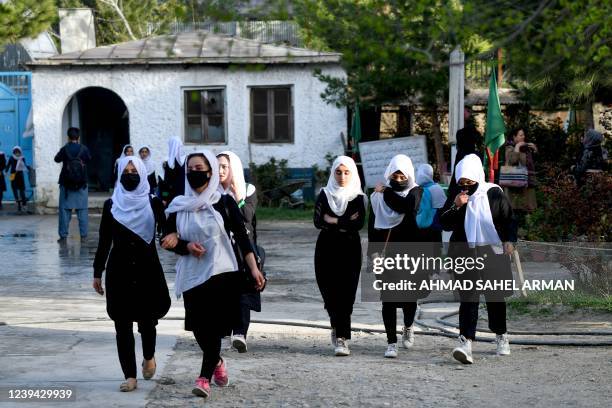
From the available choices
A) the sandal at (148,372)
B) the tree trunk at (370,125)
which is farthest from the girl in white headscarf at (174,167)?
the tree trunk at (370,125)

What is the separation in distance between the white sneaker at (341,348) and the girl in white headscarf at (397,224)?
452 mm

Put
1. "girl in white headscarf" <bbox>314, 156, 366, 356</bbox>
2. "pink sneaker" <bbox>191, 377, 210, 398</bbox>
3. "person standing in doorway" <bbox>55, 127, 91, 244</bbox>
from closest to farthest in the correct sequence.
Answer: "pink sneaker" <bbox>191, 377, 210, 398</bbox>
"girl in white headscarf" <bbox>314, 156, 366, 356</bbox>
"person standing in doorway" <bbox>55, 127, 91, 244</bbox>

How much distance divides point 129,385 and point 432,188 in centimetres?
398

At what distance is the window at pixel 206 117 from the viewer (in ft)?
89.4

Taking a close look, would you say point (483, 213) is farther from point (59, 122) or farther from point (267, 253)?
point (59, 122)

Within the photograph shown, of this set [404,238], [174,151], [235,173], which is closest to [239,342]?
[235,173]

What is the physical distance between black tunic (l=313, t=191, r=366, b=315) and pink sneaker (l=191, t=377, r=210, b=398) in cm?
215

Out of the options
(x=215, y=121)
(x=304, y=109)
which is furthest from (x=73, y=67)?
(x=304, y=109)

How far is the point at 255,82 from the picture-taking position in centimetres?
2698

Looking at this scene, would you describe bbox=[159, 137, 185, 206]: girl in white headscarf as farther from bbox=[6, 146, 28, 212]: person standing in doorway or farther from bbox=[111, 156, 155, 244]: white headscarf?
bbox=[6, 146, 28, 212]: person standing in doorway

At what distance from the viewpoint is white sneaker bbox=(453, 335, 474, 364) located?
28.8 ft

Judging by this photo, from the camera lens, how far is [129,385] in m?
7.62

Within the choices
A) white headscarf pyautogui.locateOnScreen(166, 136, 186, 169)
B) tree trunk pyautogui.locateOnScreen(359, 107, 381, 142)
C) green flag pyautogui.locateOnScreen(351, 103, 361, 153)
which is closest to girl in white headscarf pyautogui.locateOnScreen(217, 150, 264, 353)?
white headscarf pyautogui.locateOnScreen(166, 136, 186, 169)

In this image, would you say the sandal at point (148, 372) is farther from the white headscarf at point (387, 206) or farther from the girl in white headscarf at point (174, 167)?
the girl in white headscarf at point (174, 167)
